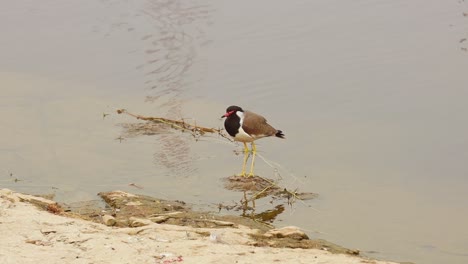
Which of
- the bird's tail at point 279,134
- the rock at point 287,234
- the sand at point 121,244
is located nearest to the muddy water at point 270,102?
the bird's tail at point 279,134

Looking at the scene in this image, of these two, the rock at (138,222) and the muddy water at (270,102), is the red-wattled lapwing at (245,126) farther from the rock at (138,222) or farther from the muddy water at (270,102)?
the rock at (138,222)

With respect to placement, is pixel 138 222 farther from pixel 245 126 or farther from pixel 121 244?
pixel 245 126

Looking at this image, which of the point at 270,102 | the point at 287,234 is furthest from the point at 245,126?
the point at 287,234

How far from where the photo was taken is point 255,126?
1095cm

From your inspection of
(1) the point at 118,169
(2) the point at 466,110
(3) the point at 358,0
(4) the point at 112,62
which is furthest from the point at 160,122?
(3) the point at 358,0

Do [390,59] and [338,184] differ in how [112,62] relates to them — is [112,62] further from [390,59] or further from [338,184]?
[338,184]

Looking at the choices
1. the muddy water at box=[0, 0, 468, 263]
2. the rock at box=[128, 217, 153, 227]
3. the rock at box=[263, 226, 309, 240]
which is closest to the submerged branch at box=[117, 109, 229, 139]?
the muddy water at box=[0, 0, 468, 263]

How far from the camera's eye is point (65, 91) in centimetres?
1371

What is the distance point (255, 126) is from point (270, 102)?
229 cm

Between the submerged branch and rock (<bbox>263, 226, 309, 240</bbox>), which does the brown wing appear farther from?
rock (<bbox>263, 226, 309, 240</bbox>)

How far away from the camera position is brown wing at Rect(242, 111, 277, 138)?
10.9 m

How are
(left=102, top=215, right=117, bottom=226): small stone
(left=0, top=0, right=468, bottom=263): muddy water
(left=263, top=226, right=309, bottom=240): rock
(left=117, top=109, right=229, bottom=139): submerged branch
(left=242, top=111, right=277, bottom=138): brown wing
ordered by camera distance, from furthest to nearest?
(left=117, top=109, right=229, bottom=139): submerged branch → (left=242, top=111, right=277, bottom=138): brown wing → (left=0, top=0, right=468, bottom=263): muddy water → (left=102, top=215, right=117, bottom=226): small stone → (left=263, top=226, right=309, bottom=240): rock

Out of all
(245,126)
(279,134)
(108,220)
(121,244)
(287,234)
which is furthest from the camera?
(279,134)

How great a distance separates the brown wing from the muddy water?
0.45 meters
